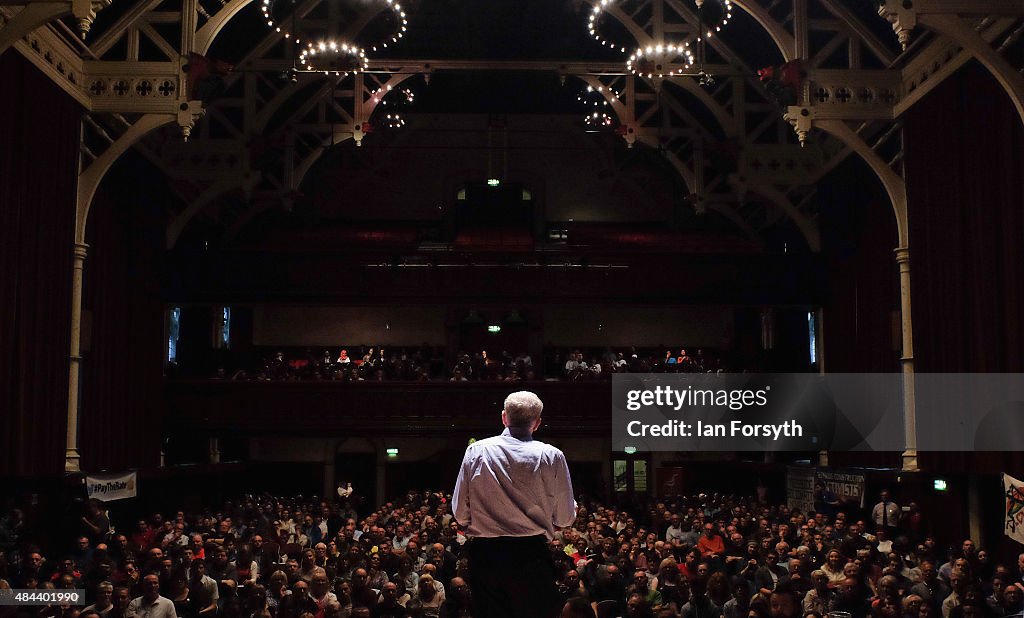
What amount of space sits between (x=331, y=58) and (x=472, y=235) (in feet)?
34.6

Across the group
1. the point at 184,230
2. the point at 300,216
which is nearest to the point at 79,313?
the point at 184,230

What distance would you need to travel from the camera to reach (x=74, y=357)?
18.1 meters

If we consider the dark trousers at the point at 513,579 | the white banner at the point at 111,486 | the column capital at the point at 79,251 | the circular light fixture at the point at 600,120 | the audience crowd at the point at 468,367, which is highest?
the circular light fixture at the point at 600,120

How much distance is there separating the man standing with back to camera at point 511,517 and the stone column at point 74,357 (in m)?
15.5

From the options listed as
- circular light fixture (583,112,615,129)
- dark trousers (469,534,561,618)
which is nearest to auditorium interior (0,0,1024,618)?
circular light fixture (583,112,615,129)

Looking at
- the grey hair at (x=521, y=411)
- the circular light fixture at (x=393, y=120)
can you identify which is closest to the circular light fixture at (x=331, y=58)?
the circular light fixture at (x=393, y=120)

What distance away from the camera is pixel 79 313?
60.0 ft

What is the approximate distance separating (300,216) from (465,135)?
18.7 feet

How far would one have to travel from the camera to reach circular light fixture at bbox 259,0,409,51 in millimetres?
17453

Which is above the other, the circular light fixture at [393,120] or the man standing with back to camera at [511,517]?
the circular light fixture at [393,120]

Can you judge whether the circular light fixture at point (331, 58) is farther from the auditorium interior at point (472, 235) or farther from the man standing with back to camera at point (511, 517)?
the man standing with back to camera at point (511, 517)

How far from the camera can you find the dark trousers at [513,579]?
413 cm

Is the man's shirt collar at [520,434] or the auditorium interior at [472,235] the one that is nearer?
the man's shirt collar at [520,434]

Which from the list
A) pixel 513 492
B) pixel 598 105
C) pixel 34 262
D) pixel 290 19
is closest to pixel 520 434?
pixel 513 492
